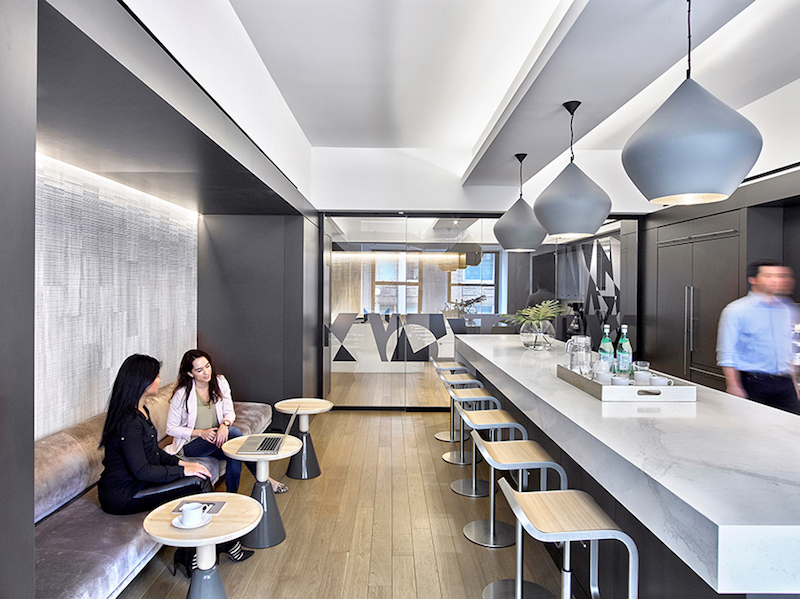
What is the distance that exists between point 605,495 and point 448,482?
1.81 m

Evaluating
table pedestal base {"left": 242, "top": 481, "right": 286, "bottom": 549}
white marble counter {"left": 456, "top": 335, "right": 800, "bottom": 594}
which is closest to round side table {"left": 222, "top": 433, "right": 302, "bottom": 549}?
table pedestal base {"left": 242, "top": 481, "right": 286, "bottom": 549}

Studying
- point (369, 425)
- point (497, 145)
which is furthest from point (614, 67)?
point (369, 425)

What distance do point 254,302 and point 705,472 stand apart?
413 cm

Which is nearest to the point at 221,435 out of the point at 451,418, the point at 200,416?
the point at 200,416

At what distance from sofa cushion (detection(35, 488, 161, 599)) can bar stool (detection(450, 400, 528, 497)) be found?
5.64 ft

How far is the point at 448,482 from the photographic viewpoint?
147 inches

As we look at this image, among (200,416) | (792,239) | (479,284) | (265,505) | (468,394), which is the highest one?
(792,239)

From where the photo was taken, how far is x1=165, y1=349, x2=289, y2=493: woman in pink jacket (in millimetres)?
3197

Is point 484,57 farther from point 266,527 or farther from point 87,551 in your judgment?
point 87,551

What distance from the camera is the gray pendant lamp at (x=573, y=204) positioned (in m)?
3.08

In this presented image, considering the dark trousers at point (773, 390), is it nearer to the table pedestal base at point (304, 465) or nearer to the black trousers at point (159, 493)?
the table pedestal base at point (304, 465)

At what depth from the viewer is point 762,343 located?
125 inches

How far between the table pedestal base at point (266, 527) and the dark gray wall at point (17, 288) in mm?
1731

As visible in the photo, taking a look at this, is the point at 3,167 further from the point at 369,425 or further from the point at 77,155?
the point at 369,425
